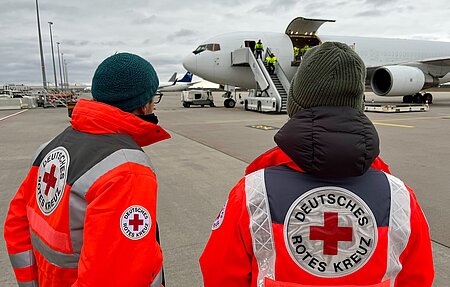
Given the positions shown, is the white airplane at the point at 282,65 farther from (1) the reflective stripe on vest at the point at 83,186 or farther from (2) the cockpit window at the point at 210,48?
(1) the reflective stripe on vest at the point at 83,186

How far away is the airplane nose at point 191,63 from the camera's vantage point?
59.3ft

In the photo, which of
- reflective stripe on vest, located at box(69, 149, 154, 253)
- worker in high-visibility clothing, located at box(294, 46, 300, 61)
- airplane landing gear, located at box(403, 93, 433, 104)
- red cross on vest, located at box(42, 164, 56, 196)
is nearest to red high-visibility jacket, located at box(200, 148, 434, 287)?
reflective stripe on vest, located at box(69, 149, 154, 253)

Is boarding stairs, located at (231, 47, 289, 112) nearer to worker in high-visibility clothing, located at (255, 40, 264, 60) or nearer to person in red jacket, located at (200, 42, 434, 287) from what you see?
worker in high-visibility clothing, located at (255, 40, 264, 60)

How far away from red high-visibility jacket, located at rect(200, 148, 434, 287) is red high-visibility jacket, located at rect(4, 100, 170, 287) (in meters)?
0.25

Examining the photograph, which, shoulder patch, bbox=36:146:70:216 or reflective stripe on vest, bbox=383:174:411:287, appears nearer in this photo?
reflective stripe on vest, bbox=383:174:411:287

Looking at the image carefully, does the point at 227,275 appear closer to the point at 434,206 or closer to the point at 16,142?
the point at 434,206

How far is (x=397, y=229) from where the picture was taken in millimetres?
1105

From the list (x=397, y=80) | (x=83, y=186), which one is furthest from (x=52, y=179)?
(x=397, y=80)

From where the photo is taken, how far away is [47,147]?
1.53m

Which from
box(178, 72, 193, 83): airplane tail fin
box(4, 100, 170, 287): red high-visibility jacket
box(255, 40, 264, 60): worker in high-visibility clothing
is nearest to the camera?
box(4, 100, 170, 287): red high-visibility jacket

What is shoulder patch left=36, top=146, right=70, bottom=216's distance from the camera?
51.1 inches

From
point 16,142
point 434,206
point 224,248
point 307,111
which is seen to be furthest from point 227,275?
point 16,142

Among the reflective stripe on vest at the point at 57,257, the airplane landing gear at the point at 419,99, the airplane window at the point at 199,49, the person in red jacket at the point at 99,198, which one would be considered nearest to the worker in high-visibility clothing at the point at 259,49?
the airplane window at the point at 199,49

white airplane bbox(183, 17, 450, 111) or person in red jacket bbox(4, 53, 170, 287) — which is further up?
white airplane bbox(183, 17, 450, 111)
